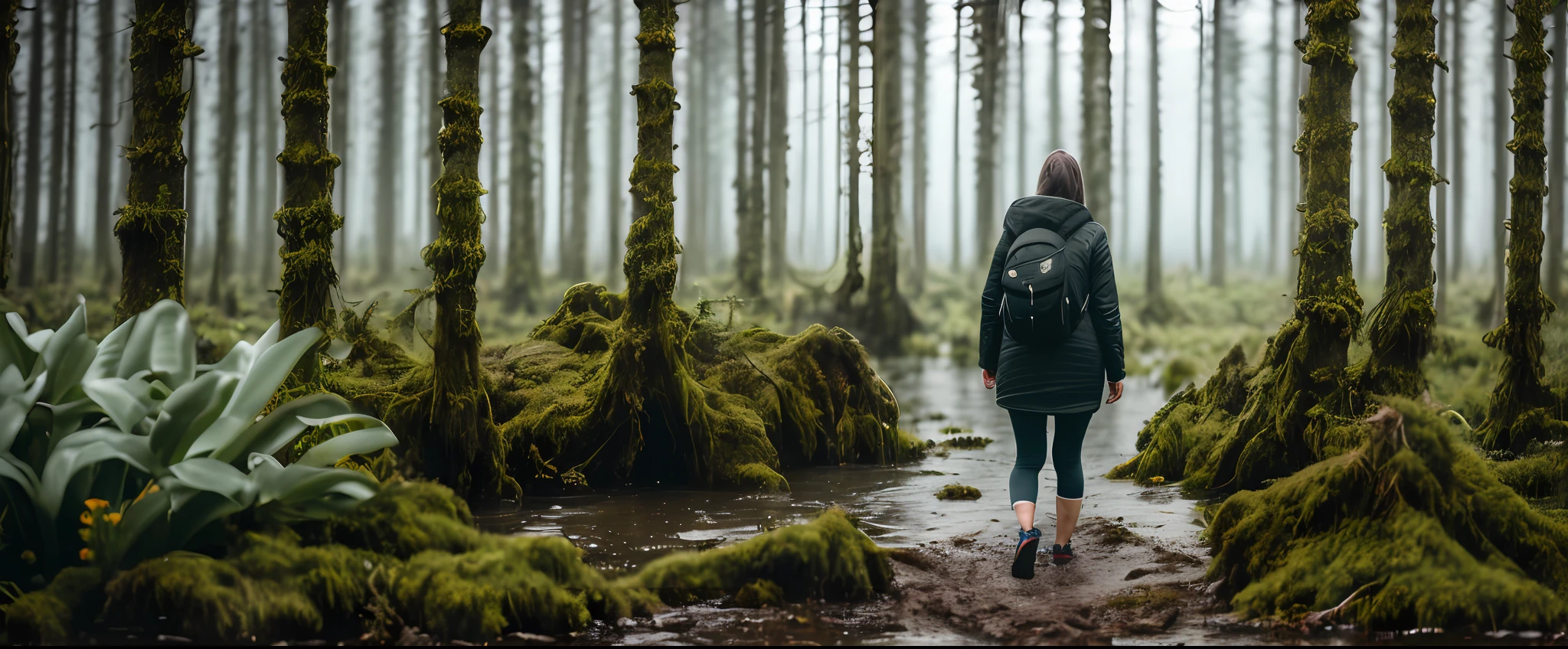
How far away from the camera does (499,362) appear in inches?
329

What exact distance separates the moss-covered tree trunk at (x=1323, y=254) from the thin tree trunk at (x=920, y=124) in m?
24.4

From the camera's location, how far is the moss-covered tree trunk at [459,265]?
6676 millimetres

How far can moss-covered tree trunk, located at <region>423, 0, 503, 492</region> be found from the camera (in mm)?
6676

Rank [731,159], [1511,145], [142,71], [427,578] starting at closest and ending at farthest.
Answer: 1. [427,578]
2. [142,71]
3. [1511,145]
4. [731,159]

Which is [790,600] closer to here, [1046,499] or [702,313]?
[1046,499]

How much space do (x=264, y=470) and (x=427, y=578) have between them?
745 mm

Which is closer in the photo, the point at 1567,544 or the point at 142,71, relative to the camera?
the point at 1567,544

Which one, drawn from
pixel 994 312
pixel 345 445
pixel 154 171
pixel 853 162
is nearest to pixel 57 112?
pixel 853 162

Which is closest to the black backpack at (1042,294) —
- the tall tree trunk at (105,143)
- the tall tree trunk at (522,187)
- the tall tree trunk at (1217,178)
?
the tall tree trunk at (522,187)

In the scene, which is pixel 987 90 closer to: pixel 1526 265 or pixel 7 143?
pixel 1526 265

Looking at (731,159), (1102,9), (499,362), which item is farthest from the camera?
(731,159)

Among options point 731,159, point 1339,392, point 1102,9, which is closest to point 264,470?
point 1339,392

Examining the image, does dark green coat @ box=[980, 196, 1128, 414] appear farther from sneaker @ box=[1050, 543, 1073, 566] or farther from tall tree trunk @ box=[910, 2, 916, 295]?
tall tree trunk @ box=[910, 2, 916, 295]

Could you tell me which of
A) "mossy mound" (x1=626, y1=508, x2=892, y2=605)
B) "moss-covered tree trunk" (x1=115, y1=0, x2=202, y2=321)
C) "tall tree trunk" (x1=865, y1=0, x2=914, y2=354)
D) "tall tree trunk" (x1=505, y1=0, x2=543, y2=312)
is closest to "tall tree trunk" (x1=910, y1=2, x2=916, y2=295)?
"tall tree trunk" (x1=865, y1=0, x2=914, y2=354)
